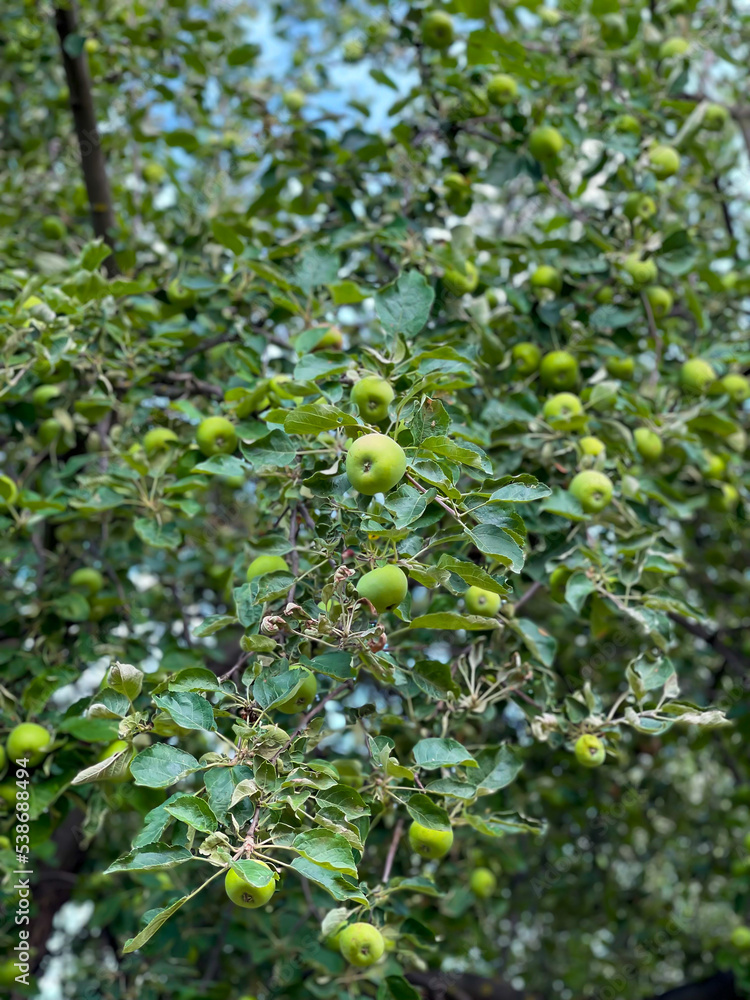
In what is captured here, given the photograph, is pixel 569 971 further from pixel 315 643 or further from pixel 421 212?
pixel 421 212

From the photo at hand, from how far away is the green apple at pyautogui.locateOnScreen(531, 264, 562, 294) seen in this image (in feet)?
8.79

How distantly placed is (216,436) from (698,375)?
150 cm

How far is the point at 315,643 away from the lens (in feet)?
6.00

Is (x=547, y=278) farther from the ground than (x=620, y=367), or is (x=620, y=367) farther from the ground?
(x=547, y=278)

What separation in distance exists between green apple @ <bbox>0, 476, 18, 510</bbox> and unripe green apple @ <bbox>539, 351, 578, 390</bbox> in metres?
1.49

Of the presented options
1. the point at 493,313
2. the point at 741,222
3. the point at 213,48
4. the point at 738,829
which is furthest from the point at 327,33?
the point at 738,829

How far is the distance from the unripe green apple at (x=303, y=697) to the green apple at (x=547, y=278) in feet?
5.04

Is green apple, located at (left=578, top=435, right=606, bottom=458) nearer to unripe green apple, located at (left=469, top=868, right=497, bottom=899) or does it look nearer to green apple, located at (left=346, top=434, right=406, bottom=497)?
green apple, located at (left=346, top=434, right=406, bottom=497)

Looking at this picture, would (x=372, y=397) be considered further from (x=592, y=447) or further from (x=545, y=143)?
(x=545, y=143)

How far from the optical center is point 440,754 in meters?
1.67

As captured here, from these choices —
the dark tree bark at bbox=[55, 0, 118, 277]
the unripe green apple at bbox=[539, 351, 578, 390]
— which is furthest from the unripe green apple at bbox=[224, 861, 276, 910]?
the dark tree bark at bbox=[55, 0, 118, 277]

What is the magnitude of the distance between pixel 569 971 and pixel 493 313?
3286 mm

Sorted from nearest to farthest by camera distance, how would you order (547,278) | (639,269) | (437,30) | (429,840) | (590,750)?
(429,840) < (590,750) < (639,269) < (547,278) < (437,30)

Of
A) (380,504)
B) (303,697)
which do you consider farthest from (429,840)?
(380,504)
